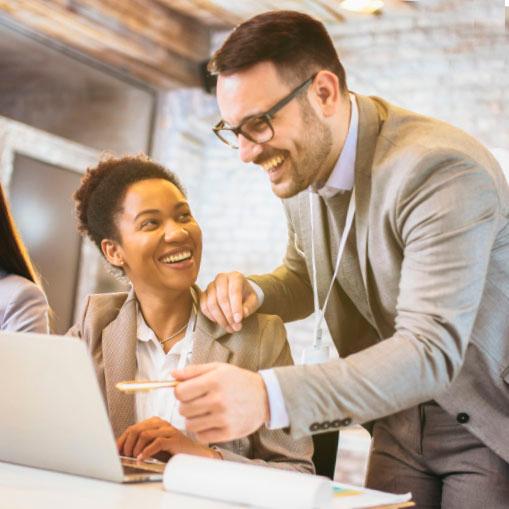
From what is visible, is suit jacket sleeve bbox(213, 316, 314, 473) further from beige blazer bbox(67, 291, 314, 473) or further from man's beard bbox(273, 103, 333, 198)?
man's beard bbox(273, 103, 333, 198)

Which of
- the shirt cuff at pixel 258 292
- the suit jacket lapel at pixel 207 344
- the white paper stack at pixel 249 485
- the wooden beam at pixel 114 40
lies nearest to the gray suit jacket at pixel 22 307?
the suit jacket lapel at pixel 207 344

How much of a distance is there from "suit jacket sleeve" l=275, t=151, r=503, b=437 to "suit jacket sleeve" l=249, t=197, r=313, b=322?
58 centimetres

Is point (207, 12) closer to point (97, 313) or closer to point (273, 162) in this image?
point (97, 313)

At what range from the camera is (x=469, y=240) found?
1.38m

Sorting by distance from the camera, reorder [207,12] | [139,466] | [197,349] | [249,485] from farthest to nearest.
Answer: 1. [207,12]
2. [197,349]
3. [139,466]
4. [249,485]

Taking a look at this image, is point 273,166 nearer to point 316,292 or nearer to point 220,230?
point 316,292

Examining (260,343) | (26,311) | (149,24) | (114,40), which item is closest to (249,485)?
(260,343)

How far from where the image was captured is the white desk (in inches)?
44.4

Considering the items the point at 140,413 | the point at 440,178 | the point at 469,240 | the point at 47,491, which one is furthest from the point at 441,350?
the point at 140,413

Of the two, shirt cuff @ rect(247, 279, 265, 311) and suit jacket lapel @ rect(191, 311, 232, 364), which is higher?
shirt cuff @ rect(247, 279, 265, 311)

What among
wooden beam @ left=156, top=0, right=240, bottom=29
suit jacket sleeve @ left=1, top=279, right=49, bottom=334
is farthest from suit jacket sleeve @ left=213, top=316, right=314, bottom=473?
wooden beam @ left=156, top=0, right=240, bottom=29

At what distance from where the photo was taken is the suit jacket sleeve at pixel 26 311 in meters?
2.50

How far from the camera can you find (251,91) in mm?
1561

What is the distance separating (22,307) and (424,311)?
1.49 metres
